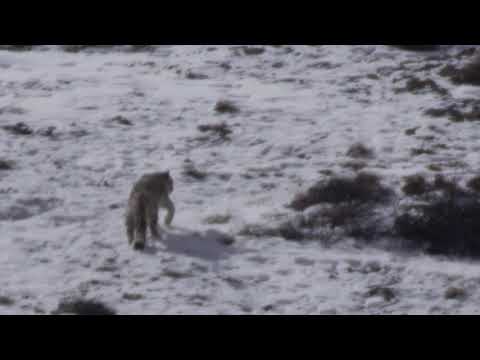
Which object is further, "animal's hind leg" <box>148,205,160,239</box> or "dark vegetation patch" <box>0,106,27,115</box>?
"dark vegetation patch" <box>0,106,27,115</box>

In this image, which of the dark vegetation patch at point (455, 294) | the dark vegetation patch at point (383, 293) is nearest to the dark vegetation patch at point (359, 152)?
the dark vegetation patch at point (383, 293)

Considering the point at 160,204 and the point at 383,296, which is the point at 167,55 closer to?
the point at 160,204

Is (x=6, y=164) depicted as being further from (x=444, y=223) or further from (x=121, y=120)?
(x=444, y=223)

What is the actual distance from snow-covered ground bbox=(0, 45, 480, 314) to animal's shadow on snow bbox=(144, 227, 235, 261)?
0.09ft

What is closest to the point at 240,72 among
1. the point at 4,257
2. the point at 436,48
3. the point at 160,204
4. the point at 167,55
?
the point at 167,55

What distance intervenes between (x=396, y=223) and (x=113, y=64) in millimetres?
10011

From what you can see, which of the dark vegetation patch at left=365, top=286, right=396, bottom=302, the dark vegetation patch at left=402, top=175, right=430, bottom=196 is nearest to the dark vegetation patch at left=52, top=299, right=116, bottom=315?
the dark vegetation patch at left=365, top=286, right=396, bottom=302

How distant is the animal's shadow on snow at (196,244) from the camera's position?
372 inches

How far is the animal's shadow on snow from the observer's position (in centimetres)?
944

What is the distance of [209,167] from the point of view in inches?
471

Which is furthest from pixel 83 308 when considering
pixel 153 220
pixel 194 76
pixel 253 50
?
pixel 253 50

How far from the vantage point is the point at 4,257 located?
9273mm

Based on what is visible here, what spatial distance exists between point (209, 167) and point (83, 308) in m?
4.33

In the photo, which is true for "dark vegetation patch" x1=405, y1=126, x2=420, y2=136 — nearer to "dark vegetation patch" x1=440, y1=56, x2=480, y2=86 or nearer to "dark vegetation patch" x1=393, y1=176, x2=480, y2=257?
"dark vegetation patch" x1=393, y1=176, x2=480, y2=257
